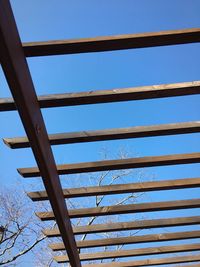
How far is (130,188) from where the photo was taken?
226cm

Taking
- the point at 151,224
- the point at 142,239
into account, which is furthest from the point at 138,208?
the point at 142,239

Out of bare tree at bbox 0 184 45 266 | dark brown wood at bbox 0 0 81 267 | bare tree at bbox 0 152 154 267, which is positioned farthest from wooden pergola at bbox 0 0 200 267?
bare tree at bbox 0 184 45 266

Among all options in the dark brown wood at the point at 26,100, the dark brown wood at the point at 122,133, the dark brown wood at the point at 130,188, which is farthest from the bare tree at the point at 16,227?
the dark brown wood at the point at 122,133

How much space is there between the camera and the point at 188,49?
244cm

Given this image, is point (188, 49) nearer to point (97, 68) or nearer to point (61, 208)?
point (97, 68)

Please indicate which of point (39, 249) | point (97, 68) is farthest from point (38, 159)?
point (39, 249)

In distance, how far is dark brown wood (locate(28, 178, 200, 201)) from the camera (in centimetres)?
224

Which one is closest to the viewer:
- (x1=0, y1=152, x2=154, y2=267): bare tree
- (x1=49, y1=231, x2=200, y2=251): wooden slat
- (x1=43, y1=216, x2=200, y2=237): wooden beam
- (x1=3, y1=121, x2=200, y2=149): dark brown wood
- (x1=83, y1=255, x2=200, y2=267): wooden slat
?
(x1=3, y1=121, x2=200, y2=149): dark brown wood

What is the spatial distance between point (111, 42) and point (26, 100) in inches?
18.7

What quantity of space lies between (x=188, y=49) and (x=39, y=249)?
9840 millimetres

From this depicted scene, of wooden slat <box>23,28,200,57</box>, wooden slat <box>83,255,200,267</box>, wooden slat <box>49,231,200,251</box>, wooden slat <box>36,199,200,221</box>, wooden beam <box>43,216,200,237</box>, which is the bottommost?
wooden slat <box>83,255,200,267</box>

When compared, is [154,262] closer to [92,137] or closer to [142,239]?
[142,239]

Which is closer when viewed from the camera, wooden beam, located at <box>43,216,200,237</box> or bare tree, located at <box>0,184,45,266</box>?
wooden beam, located at <box>43,216,200,237</box>

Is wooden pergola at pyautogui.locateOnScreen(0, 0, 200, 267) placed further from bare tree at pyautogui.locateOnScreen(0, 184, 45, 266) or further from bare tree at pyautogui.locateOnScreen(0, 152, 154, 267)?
bare tree at pyautogui.locateOnScreen(0, 184, 45, 266)
